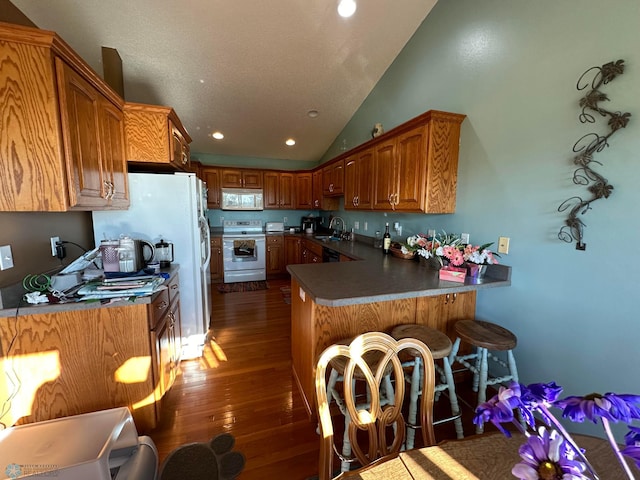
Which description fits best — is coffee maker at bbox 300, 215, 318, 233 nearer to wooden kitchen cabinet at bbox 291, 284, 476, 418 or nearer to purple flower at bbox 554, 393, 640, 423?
wooden kitchen cabinet at bbox 291, 284, 476, 418

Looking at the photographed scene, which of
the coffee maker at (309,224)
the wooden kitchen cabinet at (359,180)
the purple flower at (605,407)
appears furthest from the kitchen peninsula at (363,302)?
the coffee maker at (309,224)

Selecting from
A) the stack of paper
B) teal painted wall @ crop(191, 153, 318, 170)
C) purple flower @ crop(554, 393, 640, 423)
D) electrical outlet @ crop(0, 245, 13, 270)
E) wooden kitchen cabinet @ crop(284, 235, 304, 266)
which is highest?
teal painted wall @ crop(191, 153, 318, 170)

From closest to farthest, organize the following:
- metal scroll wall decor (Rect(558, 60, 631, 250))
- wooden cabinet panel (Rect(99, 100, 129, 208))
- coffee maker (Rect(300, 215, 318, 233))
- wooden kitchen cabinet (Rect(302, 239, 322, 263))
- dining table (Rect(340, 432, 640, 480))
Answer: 1. dining table (Rect(340, 432, 640, 480))
2. metal scroll wall decor (Rect(558, 60, 631, 250))
3. wooden cabinet panel (Rect(99, 100, 129, 208))
4. wooden kitchen cabinet (Rect(302, 239, 322, 263))
5. coffee maker (Rect(300, 215, 318, 233))

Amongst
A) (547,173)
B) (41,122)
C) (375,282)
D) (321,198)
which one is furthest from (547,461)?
(321,198)

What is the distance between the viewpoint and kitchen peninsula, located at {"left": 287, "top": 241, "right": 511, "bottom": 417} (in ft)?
5.21

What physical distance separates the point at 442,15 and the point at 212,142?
3710mm

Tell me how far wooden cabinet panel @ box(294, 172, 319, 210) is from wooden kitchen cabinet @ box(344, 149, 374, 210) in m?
1.76

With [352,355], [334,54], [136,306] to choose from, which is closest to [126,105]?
[136,306]

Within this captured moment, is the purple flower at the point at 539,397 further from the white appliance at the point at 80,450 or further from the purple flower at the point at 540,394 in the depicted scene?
the white appliance at the point at 80,450

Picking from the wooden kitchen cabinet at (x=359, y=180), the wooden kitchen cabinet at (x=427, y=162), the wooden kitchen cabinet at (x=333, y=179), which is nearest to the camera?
the wooden kitchen cabinet at (x=427, y=162)

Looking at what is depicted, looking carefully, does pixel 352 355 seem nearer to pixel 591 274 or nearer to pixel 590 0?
pixel 591 274

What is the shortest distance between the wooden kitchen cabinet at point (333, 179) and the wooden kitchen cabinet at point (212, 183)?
1970mm

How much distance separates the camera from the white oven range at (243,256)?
4730mm

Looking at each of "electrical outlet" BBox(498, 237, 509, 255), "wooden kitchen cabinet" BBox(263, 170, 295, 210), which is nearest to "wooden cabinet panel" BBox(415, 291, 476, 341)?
"electrical outlet" BBox(498, 237, 509, 255)
